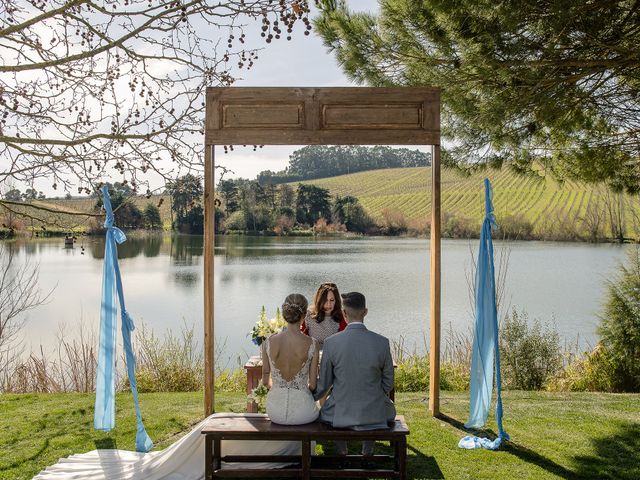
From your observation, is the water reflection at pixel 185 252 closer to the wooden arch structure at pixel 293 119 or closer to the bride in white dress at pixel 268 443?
the wooden arch structure at pixel 293 119

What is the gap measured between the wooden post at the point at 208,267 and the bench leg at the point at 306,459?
1837 millimetres

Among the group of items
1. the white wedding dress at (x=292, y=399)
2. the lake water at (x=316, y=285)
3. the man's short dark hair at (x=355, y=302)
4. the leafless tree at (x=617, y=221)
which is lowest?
the lake water at (x=316, y=285)

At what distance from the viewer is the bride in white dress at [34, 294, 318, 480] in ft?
14.0

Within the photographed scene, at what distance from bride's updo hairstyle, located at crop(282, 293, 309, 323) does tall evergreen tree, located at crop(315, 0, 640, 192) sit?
3275 mm

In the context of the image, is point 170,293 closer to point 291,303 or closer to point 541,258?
point 541,258

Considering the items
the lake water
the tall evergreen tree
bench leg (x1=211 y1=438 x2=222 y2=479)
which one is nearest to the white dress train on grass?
bench leg (x1=211 y1=438 x2=222 y2=479)

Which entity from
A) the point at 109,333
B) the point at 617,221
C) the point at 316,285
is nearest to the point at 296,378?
the point at 109,333

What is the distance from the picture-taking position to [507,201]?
3206 cm

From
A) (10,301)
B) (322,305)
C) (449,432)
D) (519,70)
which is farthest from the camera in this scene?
(10,301)

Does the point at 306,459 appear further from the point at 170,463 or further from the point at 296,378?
the point at 170,463

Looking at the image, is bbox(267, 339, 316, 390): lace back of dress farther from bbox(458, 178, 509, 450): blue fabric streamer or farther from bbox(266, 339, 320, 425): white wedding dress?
bbox(458, 178, 509, 450): blue fabric streamer

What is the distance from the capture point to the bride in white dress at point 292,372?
4.27 m

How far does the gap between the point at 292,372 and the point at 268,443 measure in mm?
691

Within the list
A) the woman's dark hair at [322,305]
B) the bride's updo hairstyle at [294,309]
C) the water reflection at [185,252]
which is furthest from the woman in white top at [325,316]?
the water reflection at [185,252]
